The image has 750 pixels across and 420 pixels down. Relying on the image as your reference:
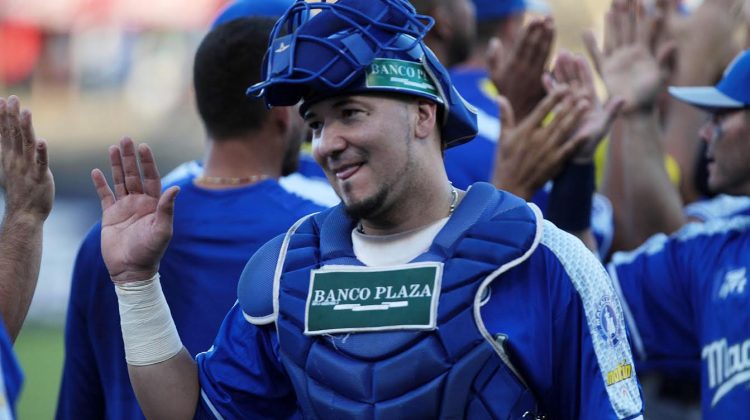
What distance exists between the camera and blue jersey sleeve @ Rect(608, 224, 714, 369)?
14.9ft

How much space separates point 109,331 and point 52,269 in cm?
1005

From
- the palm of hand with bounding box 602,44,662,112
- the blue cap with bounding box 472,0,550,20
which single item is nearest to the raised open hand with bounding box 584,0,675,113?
the palm of hand with bounding box 602,44,662,112

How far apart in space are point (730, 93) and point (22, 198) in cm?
237

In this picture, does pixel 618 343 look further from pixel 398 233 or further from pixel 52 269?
pixel 52 269

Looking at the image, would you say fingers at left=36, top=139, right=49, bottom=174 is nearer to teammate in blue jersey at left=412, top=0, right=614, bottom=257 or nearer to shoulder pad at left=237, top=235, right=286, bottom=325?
shoulder pad at left=237, top=235, right=286, bottom=325

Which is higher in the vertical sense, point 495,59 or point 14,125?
point 14,125

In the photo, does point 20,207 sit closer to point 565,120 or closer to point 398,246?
point 398,246

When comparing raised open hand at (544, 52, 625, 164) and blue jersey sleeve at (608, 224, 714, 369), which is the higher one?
raised open hand at (544, 52, 625, 164)

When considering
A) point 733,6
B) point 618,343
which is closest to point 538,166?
point 618,343

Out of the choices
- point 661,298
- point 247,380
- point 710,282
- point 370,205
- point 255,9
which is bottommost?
point 661,298

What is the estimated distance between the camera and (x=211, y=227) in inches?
153

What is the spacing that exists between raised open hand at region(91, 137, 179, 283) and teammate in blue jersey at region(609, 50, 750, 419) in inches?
75.1

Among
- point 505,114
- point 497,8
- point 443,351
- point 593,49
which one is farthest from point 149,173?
point 497,8

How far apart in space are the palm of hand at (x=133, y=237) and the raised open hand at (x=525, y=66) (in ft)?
5.57
